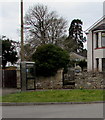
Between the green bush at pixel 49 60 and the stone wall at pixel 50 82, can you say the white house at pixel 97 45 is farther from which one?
the stone wall at pixel 50 82

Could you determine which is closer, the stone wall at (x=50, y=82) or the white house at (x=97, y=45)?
the stone wall at (x=50, y=82)

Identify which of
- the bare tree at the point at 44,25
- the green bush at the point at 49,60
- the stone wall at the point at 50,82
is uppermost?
the bare tree at the point at 44,25

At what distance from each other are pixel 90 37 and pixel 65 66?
471 inches

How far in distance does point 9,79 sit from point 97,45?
528 inches

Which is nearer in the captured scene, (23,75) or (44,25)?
(23,75)

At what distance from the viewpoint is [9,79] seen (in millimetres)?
22703

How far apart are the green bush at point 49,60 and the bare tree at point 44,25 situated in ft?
76.1

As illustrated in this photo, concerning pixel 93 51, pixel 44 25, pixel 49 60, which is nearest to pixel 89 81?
pixel 49 60

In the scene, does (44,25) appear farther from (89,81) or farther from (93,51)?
(89,81)

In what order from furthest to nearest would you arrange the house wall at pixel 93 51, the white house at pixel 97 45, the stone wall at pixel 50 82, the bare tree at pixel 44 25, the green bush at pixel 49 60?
the bare tree at pixel 44 25 < the house wall at pixel 93 51 < the white house at pixel 97 45 < the stone wall at pixel 50 82 < the green bush at pixel 49 60

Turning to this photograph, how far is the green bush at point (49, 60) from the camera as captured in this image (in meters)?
21.4

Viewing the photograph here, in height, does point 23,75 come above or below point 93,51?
below

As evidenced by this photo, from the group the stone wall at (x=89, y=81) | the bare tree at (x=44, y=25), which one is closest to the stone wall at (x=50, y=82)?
A: the stone wall at (x=89, y=81)

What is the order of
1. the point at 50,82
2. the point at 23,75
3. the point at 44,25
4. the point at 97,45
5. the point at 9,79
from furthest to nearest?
the point at 44,25 < the point at 97,45 < the point at 9,79 < the point at 50,82 < the point at 23,75
